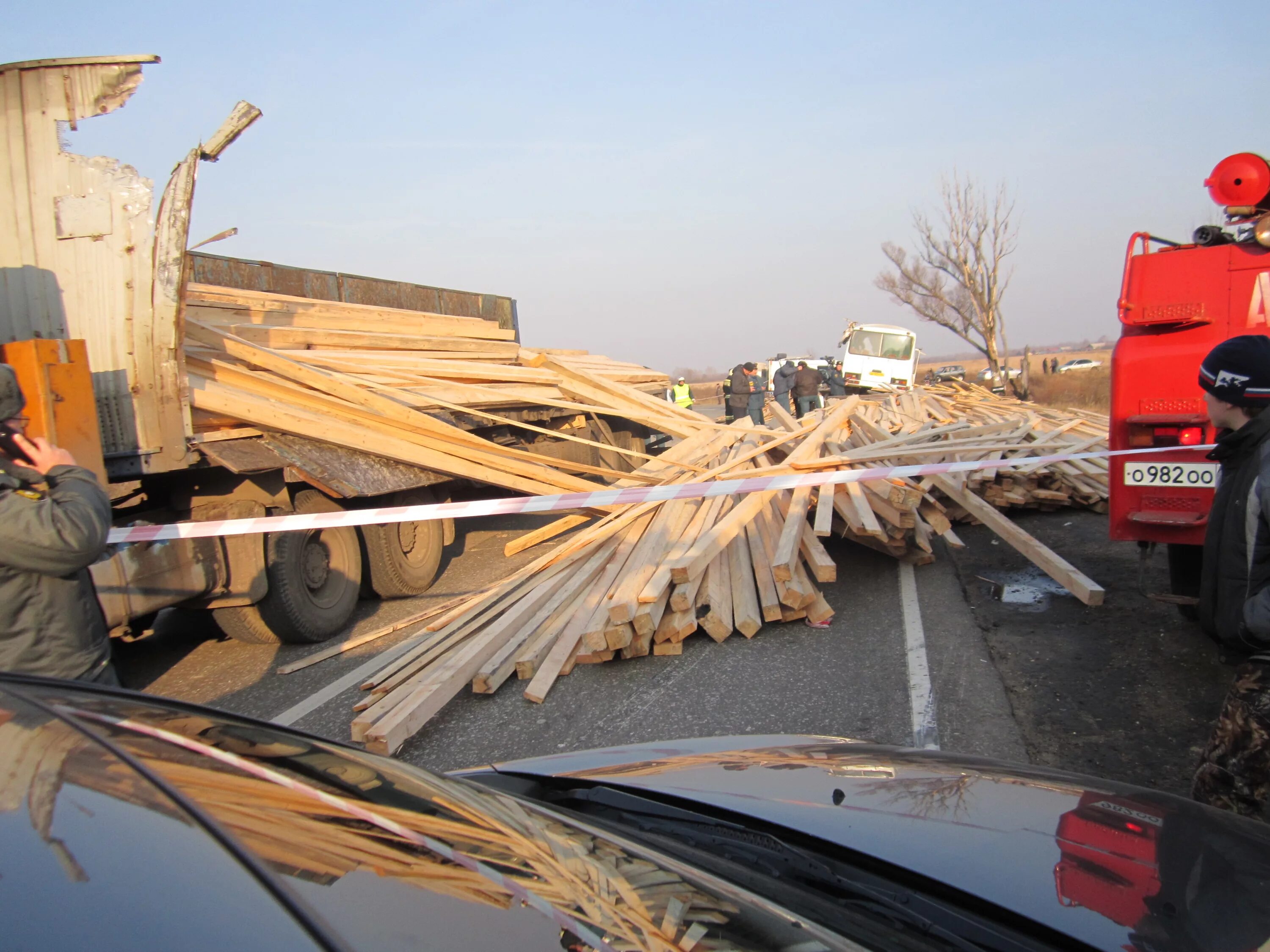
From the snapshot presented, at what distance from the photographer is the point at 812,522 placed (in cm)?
664

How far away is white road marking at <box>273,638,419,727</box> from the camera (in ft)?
16.1

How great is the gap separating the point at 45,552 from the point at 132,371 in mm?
3121

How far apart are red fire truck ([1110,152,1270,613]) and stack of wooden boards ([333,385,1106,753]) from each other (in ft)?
2.41

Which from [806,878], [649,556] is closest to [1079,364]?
[649,556]

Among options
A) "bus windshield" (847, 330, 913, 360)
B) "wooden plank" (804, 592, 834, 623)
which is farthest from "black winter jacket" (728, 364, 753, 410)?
"wooden plank" (804, 592, 834, 623)

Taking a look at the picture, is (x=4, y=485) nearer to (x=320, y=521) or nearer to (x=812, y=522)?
(x=320, y=521)

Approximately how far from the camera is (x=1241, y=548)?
9.23ft

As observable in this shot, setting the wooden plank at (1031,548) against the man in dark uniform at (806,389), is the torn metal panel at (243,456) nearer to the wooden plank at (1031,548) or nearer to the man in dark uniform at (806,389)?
the wooden plank at (1031,548)

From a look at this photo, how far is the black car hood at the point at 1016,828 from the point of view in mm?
1646

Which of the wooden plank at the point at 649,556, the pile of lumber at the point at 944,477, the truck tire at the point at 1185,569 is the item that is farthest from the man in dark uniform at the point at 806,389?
the truck tire at the point at 1185,569

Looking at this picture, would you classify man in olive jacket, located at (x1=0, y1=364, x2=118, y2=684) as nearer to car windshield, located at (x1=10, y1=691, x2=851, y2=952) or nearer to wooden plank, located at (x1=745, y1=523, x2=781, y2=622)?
car windshield, located at (x1=10, y1=691, x2=851, y2=952)

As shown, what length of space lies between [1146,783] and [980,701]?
3.08 feet

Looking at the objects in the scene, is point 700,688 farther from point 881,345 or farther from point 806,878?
point 881,345

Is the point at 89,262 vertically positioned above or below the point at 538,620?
above
